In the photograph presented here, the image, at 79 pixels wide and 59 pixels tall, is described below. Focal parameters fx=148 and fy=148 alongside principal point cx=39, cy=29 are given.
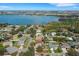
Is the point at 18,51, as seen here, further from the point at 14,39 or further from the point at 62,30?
the point at 62,30

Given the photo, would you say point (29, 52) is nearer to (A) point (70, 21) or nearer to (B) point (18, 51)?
(B) point (18, 51)

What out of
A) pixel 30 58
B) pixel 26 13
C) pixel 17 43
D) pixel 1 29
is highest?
pixel 26 13

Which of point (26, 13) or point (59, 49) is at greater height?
point (26, 13)

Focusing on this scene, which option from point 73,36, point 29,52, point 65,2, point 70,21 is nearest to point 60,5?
point 65,2

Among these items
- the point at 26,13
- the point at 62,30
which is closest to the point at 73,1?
the point at 62,30

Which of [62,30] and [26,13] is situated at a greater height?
[26,13]

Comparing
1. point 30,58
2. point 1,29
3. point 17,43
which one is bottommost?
point 30,58
